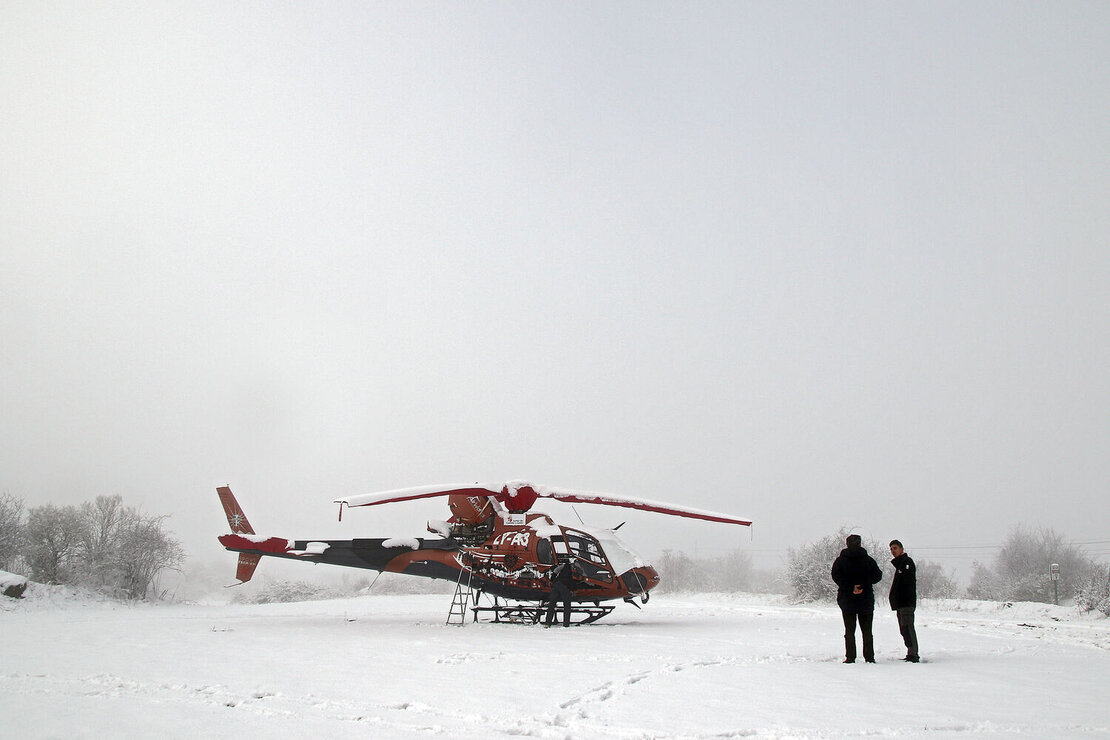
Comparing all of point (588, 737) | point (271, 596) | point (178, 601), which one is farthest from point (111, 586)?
point (588, 737)

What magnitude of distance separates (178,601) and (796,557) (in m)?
23.6

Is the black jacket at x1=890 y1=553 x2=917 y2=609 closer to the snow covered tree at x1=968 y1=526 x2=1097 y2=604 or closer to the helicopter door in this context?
the helicopter door

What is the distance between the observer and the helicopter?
14.1 m

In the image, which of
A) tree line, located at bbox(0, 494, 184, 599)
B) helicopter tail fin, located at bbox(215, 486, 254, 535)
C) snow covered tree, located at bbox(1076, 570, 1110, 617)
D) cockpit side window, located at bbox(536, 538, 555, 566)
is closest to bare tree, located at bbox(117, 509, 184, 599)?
tree line, located at bbox(0, 494, 184, 599)

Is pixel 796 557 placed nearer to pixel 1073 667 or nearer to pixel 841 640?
pixel 841 640

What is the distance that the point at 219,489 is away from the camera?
687 inches

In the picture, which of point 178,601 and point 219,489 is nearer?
point 219,489

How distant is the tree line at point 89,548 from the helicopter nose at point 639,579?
1932cm

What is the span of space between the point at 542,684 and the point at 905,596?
5125mm

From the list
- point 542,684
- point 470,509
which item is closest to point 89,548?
point 470,509

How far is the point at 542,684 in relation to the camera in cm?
682

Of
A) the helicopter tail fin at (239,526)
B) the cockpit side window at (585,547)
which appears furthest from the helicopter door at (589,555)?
the helicopter tail fin at (239,526)

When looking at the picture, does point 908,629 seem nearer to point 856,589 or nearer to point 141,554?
point 856,589

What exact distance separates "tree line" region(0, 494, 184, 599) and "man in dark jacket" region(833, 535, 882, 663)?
24.4 meters
